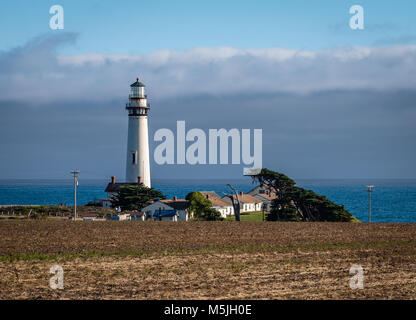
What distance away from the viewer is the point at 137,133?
247ft

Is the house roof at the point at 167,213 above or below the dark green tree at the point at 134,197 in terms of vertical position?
below

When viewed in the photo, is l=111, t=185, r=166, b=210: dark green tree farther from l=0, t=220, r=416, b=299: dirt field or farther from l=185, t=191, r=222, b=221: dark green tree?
l=0, t=220, r=416, b=299: dirt field

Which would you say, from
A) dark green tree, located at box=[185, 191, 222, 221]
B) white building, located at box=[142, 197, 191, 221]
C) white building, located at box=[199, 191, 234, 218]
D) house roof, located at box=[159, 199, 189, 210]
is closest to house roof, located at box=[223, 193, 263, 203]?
white building, located at box=[199, 191, 234, 218]

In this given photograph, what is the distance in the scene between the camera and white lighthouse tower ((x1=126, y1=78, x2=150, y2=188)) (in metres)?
75.1

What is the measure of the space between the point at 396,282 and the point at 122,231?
24.3 meters

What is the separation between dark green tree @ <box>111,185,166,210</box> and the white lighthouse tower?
4081 mm

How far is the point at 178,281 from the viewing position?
21422mm

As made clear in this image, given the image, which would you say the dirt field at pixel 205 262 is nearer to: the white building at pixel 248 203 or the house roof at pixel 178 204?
the house roof at pixel 178 204

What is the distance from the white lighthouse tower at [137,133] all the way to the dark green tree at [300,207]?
59.1 feet

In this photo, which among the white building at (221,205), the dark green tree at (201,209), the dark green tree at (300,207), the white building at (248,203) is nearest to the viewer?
the dark green tree at (300,207)

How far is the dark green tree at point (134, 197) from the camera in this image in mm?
71375

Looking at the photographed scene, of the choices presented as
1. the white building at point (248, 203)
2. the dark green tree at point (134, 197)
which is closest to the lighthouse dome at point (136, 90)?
the dark green tree at point (134, 197)

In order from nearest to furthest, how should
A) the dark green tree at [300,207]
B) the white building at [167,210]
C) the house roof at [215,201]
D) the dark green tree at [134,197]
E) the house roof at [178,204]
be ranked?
the dark green tree at [300,207]
the white building at [167,210]
the house roof at [178,204]
the dark green tree at [134,197]
the house roof at [215,201]

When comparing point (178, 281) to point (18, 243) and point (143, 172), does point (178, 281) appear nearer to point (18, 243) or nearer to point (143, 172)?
point (18, 243)
